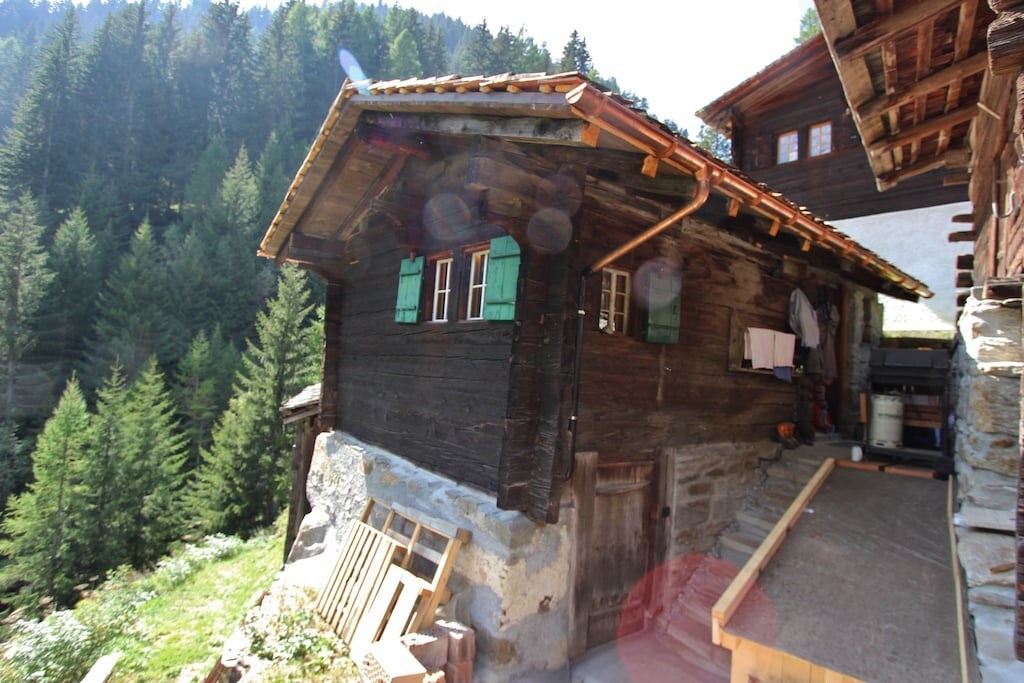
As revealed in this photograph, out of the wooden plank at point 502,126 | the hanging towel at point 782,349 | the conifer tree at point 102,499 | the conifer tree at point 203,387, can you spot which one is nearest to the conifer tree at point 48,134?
Answer: the conifer tree at point 203,387

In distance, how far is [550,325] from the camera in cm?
477

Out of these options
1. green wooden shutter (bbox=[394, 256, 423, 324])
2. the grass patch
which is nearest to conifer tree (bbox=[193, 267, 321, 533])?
the grass patch

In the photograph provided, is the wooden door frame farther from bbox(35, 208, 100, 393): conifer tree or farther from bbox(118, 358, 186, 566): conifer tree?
bbox(35, 208, 100, 393): conifer tree

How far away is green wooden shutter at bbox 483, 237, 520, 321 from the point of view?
4.80 meters

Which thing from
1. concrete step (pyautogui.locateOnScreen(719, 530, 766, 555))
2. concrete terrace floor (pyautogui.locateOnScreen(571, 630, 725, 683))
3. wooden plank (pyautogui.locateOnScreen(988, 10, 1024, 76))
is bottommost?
concrete terrace floor (pyautogui.locateOnScreen(571, 630, 725, 683))

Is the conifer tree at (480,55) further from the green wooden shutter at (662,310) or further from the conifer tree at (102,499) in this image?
the green wooden shutter at (662,310)

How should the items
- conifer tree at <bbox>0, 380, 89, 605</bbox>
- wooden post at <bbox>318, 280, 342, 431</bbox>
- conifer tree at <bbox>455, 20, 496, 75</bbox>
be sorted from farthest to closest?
conifer tree at <bbox>455, 20, 496, 75</bbox> < conifer tree at <bbox>0, 380, 89, 605</bbox> < wooden post at <bbox>318, 280, 342, 431</bbox>

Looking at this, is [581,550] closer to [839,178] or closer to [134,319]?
[839,178]

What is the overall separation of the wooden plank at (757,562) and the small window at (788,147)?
919cm

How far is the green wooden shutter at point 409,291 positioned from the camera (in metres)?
6.36

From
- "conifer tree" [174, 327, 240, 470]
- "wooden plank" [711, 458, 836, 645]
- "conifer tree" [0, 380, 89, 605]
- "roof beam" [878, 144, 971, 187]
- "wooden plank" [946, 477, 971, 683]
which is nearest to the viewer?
"wooden plank" [946, 477, 971, 683]

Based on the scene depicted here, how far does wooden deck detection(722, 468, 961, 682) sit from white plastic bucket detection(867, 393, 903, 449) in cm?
123

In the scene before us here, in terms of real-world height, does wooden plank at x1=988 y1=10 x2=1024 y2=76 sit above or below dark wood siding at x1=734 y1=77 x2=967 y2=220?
below

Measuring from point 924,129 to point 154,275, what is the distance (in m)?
40.4
